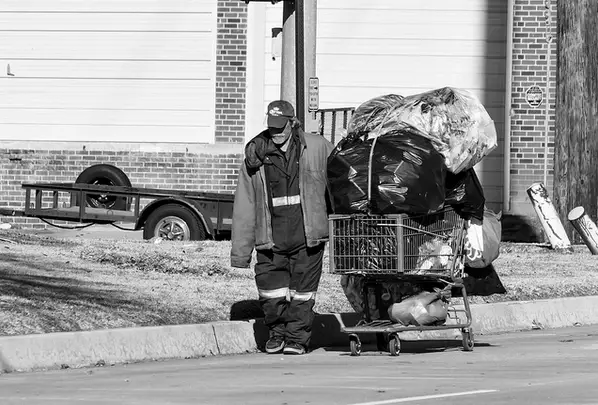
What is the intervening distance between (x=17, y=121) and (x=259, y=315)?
13.4m

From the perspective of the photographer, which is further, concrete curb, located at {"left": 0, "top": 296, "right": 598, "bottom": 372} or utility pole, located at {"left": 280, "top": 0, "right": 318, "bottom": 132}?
utility pole, located at {"left": 280, "top": 0, "right": 318, "bottom": 132}

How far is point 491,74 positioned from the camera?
24453 mm

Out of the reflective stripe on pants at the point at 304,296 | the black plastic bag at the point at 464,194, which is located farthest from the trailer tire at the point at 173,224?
the black plastic bag at the point at 464,194

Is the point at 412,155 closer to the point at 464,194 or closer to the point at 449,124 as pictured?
the point at 449,124

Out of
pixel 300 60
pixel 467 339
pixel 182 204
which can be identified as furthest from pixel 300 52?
pixel 182 204

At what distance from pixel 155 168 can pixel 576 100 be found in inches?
298

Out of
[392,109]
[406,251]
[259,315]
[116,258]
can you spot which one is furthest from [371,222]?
[116,258]

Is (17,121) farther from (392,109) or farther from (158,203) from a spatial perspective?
(392,109)

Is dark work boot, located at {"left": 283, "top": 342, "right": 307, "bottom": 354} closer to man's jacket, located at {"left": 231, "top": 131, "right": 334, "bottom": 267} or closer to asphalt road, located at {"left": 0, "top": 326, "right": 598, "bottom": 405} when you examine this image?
asphalt road, located at {"left": 0, "top": 326, "right": 598, "bottom": 405}

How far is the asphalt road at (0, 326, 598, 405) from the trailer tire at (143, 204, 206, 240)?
28.1 ft

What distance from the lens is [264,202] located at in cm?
1044

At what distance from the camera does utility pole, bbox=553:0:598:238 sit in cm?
1959

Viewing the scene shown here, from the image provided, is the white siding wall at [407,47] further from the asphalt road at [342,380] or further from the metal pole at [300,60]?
the asphalt road at [342,380]

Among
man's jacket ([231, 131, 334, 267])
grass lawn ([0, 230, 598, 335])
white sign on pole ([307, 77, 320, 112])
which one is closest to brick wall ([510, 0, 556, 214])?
grass lawn ([0, 230, 598, 335])
